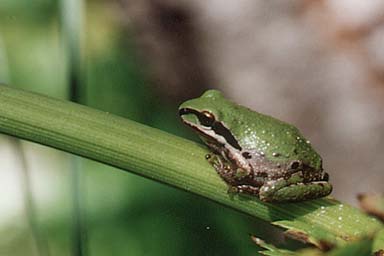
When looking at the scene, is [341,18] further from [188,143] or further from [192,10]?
[188,143]

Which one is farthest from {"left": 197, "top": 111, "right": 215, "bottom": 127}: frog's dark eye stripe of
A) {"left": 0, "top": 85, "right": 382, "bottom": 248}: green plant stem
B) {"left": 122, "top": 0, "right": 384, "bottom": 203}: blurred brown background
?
{"left": 122, "top": 0, "right": 384, "bottom": 203}: blurred brown background

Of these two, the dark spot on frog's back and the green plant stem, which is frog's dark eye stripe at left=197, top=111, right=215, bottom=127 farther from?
the green plant stem

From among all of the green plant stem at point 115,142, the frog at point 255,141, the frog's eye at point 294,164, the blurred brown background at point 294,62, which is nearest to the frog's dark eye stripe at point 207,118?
the frog at point 255,141

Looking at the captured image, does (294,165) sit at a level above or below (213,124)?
below

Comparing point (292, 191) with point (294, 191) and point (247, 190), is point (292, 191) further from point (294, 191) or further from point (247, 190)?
point (247, 190)

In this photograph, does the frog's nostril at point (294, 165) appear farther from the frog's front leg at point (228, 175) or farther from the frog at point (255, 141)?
the frog's front leg at point (228, 175)

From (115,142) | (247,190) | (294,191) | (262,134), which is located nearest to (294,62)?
(262,134)
